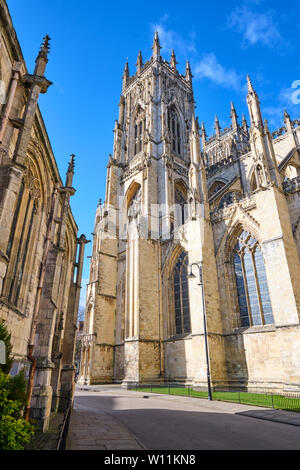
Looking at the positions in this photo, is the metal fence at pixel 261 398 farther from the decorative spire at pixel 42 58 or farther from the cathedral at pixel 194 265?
the decorative spire at pixel 42 58

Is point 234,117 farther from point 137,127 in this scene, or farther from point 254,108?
point 254,108

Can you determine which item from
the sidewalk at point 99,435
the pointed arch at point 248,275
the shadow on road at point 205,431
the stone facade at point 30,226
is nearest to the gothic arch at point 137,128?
the pointed arch at point 248,275

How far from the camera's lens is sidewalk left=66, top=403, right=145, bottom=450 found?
5.68m

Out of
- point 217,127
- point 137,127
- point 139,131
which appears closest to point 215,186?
point 139,131

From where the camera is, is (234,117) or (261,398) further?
(234,117)

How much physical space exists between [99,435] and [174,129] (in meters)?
38.0

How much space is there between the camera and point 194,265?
20.3 metres

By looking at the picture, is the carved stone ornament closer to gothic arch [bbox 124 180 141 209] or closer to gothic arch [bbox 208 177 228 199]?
gothic arch [bbox 124 180 141 209]

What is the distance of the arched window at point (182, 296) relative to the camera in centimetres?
2230

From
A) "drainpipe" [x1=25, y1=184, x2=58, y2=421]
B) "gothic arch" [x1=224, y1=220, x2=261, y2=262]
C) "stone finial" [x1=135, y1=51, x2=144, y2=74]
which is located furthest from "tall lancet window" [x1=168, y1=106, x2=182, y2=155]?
"drainpipe" [x1=25, y1=184, x2=58, y2=421]

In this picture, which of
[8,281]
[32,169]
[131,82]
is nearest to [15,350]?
[8,281]

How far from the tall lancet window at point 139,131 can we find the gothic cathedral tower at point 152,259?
14 centimetres

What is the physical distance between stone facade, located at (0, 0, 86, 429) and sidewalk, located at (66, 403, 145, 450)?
1.14m

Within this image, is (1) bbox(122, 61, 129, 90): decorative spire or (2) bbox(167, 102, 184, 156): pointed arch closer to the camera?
(2) bbox(167, 102, 184, 156): pointed arch
